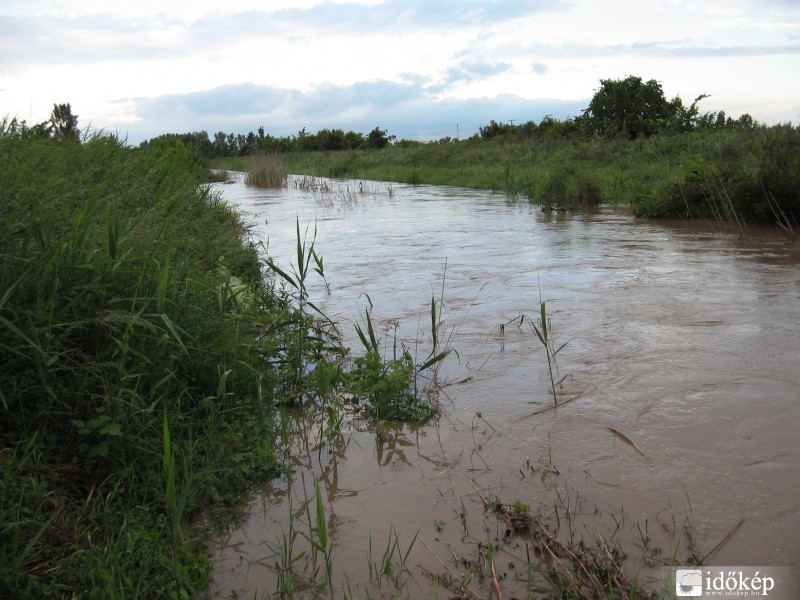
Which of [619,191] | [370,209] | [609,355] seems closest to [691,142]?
[619,191]

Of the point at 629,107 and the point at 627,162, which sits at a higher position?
the point at 629,107

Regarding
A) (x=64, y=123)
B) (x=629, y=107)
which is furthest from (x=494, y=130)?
(x=64, y=123)

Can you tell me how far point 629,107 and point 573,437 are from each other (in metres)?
24.1

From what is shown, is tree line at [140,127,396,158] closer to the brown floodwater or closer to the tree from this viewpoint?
the tree

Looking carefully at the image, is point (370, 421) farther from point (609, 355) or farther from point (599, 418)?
point (609, 355)

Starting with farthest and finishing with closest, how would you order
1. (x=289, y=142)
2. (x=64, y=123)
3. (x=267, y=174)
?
Answer: (x=289, y=142)
(x=267, y=174)
(x=64, y=123)

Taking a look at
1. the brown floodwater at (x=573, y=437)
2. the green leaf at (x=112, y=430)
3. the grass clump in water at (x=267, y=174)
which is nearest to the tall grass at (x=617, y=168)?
the brown floodwater at (x=573, y=437)

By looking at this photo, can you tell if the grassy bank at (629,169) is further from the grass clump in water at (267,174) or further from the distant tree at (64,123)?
the distant tree at (64,123)

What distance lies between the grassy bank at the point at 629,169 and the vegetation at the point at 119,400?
7.80 metres

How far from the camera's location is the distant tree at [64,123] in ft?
21.7

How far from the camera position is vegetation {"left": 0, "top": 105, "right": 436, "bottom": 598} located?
227cm

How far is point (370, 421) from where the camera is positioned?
12.5ft

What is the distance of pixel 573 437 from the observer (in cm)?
355

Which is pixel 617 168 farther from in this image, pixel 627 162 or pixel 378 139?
pixel 378 139
